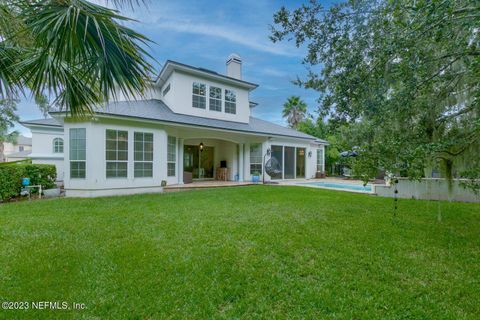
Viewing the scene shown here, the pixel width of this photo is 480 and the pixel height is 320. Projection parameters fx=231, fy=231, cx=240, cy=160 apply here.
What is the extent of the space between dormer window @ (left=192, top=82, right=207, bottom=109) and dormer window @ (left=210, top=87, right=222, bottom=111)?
1.57 ft

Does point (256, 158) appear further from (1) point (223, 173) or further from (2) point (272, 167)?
(1) point (223, 173)

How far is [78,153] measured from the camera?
→ 9.27 m

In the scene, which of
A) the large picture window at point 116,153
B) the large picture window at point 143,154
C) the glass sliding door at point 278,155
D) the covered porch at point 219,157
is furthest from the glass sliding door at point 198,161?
the large picture window at point 116,153

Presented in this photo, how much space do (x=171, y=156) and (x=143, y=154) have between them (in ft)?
5.88

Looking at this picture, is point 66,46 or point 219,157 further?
point 219,157

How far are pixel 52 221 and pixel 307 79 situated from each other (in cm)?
705

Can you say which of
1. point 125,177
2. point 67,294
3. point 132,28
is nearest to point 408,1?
point 132,28

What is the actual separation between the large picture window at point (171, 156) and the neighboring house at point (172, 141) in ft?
0.17

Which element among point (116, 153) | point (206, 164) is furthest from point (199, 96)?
point (116, 153)

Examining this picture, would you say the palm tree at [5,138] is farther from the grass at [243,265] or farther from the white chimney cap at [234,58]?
the white chimney cap at [234,58]

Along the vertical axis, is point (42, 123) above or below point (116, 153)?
above

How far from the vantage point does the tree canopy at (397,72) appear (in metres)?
3.89

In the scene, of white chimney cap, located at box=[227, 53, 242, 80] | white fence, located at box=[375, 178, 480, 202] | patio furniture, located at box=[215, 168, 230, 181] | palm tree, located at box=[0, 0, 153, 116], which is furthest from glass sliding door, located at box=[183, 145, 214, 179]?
palm tree, located at box=[0, 0, 153, 116]

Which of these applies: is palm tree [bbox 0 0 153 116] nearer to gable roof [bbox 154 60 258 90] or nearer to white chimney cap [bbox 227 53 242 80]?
gable roof [bbox 154 60 258 90]
